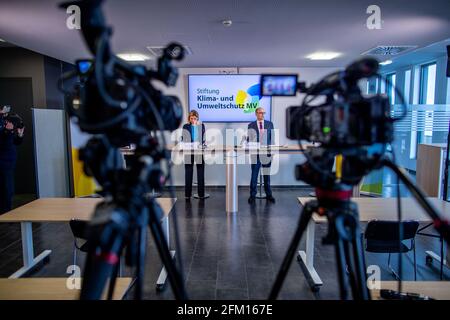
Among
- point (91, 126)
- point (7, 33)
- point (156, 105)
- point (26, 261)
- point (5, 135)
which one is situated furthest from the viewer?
point (5, 135)

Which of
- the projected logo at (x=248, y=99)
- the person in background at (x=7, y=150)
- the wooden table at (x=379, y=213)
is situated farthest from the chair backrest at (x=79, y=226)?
the projected logo at (x=248, y=99)

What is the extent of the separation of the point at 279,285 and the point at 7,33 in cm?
Result: 427

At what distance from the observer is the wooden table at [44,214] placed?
7.48ft

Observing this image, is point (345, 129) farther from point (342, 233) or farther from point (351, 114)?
point (342, 233)

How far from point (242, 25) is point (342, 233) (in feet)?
9.57

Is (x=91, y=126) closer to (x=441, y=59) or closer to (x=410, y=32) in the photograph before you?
(x=410, y=32)

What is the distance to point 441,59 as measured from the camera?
20.4 feet

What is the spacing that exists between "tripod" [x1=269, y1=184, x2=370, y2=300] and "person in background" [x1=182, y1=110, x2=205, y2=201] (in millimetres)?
4557

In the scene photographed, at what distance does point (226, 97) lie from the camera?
6039mm

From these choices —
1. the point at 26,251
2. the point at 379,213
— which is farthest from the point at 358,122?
the point at 26,251

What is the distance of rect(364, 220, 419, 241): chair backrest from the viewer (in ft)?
7.06

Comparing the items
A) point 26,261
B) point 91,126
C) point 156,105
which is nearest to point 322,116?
point 156,105

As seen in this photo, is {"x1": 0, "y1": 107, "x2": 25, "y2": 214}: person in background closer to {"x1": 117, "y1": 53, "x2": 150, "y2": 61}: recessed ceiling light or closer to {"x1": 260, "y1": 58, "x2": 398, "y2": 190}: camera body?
{"x1": 117, "y1": 53, "x2": 150, "y2": 61}: recessed ceiling light

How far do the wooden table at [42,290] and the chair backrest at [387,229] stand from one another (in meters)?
1.73
